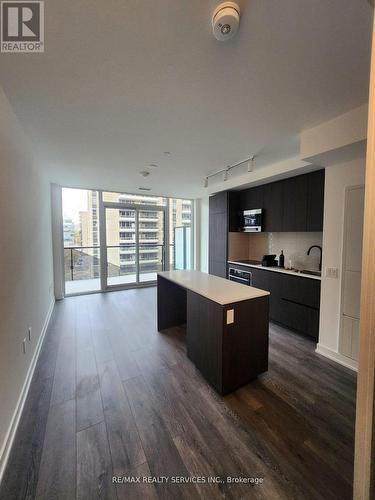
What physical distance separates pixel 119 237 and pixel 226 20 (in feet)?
16.3

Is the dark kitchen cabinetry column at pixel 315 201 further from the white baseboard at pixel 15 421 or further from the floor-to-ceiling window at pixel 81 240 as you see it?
the floor-to-ceiling window at pixel 81 240

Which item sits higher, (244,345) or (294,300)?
(294,300)

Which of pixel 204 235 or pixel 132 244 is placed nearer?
pixel 132 244

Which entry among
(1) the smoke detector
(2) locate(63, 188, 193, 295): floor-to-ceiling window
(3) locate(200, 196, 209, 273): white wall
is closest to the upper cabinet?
(3) locate(200, 196, 209, 273): white wall

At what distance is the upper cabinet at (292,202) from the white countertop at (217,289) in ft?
5.21

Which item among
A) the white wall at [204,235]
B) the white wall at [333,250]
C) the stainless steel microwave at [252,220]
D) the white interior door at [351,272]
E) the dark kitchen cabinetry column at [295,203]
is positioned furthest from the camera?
the white wall at [204,235]

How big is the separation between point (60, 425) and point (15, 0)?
8.80ft

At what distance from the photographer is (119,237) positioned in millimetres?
5500

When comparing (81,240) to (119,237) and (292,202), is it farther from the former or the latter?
(292,202)

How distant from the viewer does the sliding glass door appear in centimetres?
538

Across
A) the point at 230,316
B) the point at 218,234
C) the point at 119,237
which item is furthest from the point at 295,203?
the point at 119,237

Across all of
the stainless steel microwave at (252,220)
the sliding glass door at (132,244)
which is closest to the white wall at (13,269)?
the sliding glass door at (132,244)

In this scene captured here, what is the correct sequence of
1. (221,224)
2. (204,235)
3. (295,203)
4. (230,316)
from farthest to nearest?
(204,235) → (221,224) → (295,203) → (230,316)

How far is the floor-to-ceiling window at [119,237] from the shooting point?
16.4 feet
